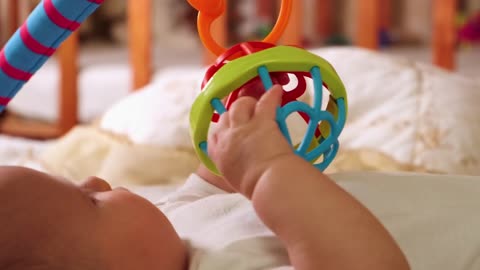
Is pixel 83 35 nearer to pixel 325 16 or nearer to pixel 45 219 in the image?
pixel 325 16

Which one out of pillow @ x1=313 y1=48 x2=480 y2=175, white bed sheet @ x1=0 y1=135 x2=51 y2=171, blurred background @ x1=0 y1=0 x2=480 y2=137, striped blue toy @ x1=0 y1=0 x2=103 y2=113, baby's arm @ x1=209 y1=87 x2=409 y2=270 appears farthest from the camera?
blurred background @ x1=0 y1=0 x2=480 y2=137

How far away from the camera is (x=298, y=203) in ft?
1.75

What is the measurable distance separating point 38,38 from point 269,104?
0.23 metres

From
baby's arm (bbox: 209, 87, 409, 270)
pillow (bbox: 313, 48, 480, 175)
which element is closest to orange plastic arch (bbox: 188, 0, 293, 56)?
baby's arm (bbox: 209, 87, 409, 270)

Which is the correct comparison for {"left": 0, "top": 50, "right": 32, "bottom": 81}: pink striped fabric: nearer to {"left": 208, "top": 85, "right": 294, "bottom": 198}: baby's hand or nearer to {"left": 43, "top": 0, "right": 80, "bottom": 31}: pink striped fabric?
{"left": 43, "top": 0, "right": 80, "bottom": 31}: pink striped fabric

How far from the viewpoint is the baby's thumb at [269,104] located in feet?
1.84

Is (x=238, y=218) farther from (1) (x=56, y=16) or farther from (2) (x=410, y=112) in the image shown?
(2) (x=410, y=112)

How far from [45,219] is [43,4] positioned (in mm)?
189

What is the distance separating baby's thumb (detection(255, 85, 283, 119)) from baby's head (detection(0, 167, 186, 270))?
16 centimetres

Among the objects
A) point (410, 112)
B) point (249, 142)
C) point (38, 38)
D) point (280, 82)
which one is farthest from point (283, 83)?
point (410, 112)

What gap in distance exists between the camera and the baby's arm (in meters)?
0.53

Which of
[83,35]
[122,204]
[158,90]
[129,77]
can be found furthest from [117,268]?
[83,35]

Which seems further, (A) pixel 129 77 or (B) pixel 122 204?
(A) pixel 129 77

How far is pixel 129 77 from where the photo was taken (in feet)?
6.34
